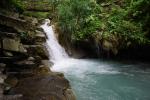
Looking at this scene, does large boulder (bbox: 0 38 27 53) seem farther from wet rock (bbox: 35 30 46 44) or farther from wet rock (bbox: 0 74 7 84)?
wet rock (bbox: 35 30 46 44)

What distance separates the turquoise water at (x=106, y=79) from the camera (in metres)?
11.9

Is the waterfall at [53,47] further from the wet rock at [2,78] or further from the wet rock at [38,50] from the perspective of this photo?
the wet rock at [2,78]

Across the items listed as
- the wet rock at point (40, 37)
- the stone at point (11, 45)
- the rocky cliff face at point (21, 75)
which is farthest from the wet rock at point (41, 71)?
the wet rock at point (40, 37)

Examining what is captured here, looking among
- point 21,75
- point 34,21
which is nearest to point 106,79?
point 21,75

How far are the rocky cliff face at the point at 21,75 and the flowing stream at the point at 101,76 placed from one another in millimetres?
1811

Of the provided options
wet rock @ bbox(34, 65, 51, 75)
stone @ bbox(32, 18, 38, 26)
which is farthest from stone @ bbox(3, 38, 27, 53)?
Result: stone @ bbox(32, 18, 38, 26)

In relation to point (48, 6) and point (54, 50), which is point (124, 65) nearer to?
point (54, 50)

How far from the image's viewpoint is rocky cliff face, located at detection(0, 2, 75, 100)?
893 centimetres

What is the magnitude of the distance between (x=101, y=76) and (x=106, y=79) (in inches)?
21.5

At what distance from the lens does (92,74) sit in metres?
15.1

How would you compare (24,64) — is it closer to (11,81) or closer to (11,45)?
(11,45)

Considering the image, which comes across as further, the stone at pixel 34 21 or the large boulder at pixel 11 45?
the stone at pixel 34 21

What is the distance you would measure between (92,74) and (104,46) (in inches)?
131

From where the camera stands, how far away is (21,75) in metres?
10.8
